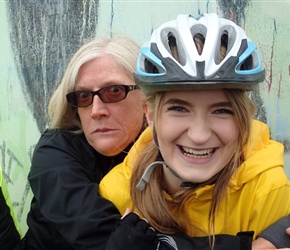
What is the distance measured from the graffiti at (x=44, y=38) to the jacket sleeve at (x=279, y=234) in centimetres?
190

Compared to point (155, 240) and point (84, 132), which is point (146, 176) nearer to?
point (155, 240)

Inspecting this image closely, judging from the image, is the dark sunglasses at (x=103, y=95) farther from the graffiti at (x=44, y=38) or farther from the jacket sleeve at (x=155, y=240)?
the graffiti at (x=44, y=38)

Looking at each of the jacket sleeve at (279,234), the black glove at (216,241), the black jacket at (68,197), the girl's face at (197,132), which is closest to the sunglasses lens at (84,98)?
the black jacket at (68,197)

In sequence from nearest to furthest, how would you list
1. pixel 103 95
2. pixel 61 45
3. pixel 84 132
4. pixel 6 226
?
pixel 6 226
pixel 103 95
pixel 84 132
pixel 61 45

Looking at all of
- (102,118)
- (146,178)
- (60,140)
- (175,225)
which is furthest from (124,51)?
(175,225)

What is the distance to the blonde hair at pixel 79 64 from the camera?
239 cm

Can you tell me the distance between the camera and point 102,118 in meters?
2.36

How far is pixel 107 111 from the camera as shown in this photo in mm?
2352

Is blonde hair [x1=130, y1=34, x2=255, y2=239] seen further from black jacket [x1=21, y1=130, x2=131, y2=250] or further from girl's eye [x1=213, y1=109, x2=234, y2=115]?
black jacket [x1=21, y1=130, x2=131, y2=250]

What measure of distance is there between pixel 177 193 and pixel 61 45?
1.73 meters

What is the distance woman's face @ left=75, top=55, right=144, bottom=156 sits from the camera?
234cm

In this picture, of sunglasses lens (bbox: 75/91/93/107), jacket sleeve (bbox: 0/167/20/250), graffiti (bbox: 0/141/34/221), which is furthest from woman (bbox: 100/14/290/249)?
graffiti (bbox: 0/141/34/221)

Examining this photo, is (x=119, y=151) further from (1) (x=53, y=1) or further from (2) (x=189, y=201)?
(1) (x=53, y=1)

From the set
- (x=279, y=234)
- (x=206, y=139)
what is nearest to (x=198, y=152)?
(x=206, y=139)
